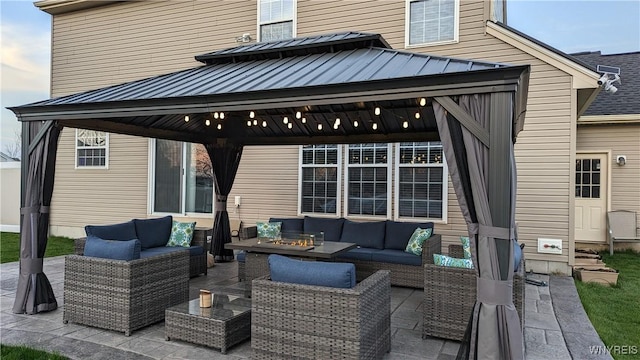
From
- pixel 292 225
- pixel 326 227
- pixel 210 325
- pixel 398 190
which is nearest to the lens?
pixel 210 325

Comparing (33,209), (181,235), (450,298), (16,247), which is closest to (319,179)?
(181,235)

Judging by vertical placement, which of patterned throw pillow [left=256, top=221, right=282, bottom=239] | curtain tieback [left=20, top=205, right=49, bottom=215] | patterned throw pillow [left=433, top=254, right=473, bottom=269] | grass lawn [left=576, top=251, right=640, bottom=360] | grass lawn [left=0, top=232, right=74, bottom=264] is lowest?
grass lawn [left=0, top=232, right=74, bottom=264]

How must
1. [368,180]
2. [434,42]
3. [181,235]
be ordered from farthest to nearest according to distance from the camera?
[368,180]
[434,42]
[181,235]

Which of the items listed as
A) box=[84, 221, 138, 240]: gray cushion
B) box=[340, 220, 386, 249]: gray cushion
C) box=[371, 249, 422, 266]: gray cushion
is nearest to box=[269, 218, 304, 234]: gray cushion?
box=[340, 220, 386, 249]: gray cushion

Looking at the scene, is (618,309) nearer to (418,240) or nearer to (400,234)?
(418,240)

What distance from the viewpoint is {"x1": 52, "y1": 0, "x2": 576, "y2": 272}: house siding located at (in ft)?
22.1

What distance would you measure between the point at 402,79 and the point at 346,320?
197 cm

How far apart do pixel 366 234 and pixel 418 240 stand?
95 cm

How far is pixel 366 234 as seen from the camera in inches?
267

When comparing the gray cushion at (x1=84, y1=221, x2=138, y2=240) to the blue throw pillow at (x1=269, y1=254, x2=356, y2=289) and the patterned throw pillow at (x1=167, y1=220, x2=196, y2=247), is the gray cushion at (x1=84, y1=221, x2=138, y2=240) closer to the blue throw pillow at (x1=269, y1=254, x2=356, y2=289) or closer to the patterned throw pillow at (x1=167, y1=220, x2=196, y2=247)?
the patterned throw pillow at (x1=167, y1=220, x2=196, y2=247)

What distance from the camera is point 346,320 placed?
3.05m

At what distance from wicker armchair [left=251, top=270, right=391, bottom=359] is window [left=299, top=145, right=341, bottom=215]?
485 cm

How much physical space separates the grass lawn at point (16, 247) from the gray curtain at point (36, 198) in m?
3.50

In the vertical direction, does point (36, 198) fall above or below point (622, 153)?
below
